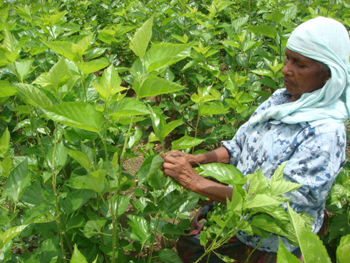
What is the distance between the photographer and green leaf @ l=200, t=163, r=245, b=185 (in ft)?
3.89

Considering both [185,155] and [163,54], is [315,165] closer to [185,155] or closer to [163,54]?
[185,155]

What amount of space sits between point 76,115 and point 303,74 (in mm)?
1159

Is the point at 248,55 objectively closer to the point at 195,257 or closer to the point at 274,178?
the point at 195,257

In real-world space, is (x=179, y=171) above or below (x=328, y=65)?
below

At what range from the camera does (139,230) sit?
1644 millimetres

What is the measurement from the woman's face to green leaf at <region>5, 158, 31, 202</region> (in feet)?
4.23

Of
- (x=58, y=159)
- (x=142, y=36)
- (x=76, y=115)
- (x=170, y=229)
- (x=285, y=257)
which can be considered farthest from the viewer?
(x=170, y=229)

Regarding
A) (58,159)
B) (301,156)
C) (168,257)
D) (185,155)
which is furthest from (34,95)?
(301,156)

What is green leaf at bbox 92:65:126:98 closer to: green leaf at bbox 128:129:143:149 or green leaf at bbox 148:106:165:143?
green leaf at bbox 148:106:165:143

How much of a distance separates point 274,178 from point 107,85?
65 centimetres

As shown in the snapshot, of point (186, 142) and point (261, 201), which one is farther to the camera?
point (186, 142)

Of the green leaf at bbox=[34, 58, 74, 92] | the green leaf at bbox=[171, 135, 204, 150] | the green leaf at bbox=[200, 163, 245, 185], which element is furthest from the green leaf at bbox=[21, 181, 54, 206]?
the green leaf at bbox=[200, 163, 245, 185]

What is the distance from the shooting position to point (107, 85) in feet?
3.58

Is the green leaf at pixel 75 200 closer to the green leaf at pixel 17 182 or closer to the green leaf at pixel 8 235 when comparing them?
the green leaf at pixel 17 182
